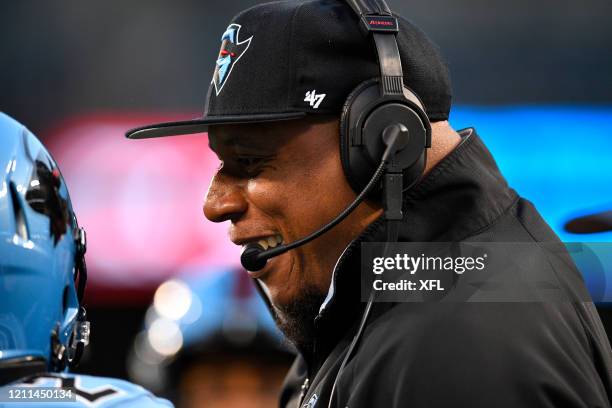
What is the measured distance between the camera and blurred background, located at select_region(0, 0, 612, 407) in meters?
4.73

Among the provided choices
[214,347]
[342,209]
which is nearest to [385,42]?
[342,209]

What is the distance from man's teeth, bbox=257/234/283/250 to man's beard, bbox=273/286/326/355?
0.08 meters

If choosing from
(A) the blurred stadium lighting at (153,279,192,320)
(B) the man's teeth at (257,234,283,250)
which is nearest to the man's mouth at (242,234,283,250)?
(B) the man's teeth at (257,234,283,250)

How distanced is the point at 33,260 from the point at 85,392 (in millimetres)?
216

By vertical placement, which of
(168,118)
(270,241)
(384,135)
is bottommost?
(270,241)

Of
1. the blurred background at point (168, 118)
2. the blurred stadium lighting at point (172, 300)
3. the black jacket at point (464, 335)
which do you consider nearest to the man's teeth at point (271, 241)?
the black jacket at point (464, 335)

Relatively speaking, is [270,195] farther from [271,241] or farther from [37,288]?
[37,288]

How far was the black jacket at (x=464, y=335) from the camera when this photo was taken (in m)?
0.95

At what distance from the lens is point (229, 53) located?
1.27 meters

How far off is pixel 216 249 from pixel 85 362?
3.26 feet

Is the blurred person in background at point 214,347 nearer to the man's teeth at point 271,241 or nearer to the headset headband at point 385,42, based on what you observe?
the man's teeth at point 271,241

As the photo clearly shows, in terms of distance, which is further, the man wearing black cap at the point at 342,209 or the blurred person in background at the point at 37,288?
the blurred person in background at the point at 37,288

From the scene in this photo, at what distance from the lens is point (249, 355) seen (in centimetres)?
488

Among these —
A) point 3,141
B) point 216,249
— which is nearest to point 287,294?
point 3,141
